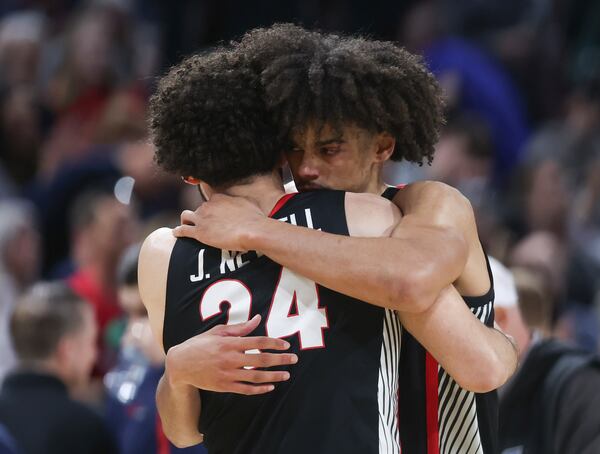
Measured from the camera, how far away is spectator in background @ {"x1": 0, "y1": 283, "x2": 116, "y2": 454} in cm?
492

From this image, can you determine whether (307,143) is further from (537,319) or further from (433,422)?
(537,319)

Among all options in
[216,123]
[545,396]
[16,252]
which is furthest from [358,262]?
[16,252]

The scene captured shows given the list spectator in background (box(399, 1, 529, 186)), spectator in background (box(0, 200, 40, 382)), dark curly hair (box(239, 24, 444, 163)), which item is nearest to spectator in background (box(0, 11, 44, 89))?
spectator in background (box(0, 200, 40, 382))

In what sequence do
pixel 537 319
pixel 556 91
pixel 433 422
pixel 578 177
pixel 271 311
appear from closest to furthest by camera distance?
pixel 271 311, pixel 433 422, pixel 537 319, pixel 578 177, pixel 556 91

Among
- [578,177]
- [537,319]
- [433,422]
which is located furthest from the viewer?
[578,177]

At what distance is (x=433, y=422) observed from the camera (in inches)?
128

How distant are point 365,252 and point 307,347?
28 cm

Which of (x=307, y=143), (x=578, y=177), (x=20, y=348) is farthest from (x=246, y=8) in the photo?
(x=307, y=143)

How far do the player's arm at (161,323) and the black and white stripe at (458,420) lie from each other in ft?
2.13

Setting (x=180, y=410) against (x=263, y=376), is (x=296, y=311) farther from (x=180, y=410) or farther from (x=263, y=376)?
(x=180, y=410)

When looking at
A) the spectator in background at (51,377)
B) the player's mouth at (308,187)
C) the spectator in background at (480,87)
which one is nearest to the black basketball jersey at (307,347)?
the player's mouth at (308,187)

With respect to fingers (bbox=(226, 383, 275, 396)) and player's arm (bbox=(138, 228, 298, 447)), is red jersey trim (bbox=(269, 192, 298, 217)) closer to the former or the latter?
player's arm (bbox=(138, 228, 298, 447))

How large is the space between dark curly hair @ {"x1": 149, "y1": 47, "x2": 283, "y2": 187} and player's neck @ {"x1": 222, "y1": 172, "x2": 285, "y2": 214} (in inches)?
0.7

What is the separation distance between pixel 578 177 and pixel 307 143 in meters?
6.26
